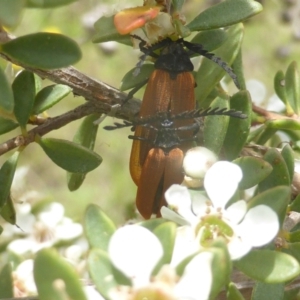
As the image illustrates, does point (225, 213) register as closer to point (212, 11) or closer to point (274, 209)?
point (274, 209)

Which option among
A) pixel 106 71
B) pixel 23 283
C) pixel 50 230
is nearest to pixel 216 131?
pixel 23 283

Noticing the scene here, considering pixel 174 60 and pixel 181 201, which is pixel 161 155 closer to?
pixel 174 60

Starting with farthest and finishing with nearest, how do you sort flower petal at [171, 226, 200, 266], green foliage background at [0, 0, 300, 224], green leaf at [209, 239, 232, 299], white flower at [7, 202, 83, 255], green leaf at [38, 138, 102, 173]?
green foliage background at [0, 0, 300, 224]
white flower at [7, 202, 83, 255]
green leaf at [38, 138, 102, 173]
flower petal at [171, 226, 200, 266]
green leaf at [209, 239, 232, 299]

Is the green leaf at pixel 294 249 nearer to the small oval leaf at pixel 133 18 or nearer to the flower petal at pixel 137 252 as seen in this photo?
the flower petal at pixel 137 252

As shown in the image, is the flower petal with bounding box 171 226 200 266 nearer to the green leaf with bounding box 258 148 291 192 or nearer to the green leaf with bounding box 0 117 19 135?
the green leaf with bounding box 258 148 291 192

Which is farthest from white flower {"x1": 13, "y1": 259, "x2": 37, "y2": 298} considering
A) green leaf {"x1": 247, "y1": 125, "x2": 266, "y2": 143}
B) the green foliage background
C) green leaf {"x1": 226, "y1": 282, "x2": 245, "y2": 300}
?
the green foliage background

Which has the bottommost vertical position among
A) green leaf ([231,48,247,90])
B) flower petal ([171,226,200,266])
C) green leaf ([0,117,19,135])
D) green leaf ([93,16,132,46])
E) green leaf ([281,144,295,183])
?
flower petal ([171,226,200,266])
